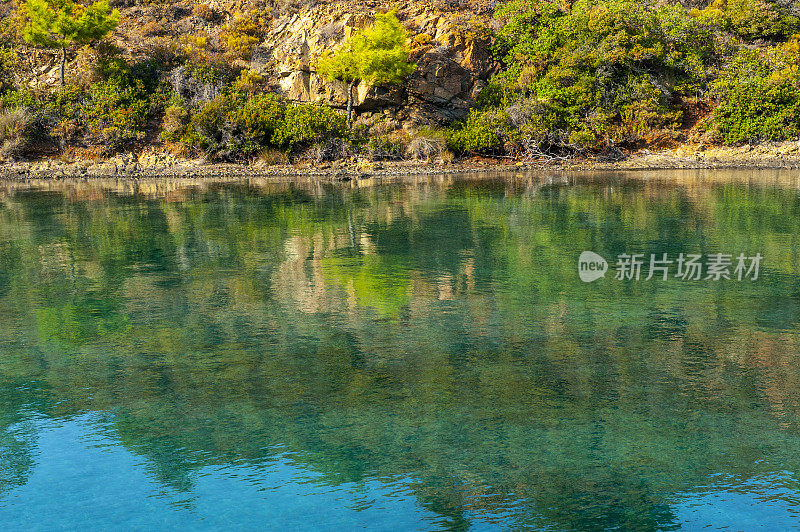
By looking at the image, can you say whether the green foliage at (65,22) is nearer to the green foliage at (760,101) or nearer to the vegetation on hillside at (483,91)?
the vegetation on hillside at (483,91)

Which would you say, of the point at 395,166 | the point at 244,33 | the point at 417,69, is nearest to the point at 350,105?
the point at 417,69

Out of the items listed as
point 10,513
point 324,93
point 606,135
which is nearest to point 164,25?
point 324,93

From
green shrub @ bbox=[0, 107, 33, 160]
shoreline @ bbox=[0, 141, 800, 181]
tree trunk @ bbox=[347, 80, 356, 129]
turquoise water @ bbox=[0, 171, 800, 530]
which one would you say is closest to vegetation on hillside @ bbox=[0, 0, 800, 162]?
green shrub @ bbox=[0, 107, 33, 160]

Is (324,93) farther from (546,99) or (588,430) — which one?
(588,430)

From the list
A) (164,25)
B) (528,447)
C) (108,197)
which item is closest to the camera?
(528,447)

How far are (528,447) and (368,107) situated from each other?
30.6 m

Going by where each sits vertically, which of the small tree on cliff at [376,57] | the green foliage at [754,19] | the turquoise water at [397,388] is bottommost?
the turquoise water at [397,388]

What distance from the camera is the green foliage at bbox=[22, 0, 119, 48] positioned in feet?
103

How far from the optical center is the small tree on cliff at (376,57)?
3078cm

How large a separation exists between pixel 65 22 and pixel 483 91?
18.1 metres

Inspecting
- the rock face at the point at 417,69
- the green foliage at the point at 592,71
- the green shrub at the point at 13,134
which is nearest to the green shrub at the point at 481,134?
the green foliage at the point at 592,71

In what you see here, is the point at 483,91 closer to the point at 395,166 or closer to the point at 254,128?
the point at 395,166

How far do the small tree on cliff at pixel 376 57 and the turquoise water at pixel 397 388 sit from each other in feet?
66.6

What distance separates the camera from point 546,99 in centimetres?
3297
